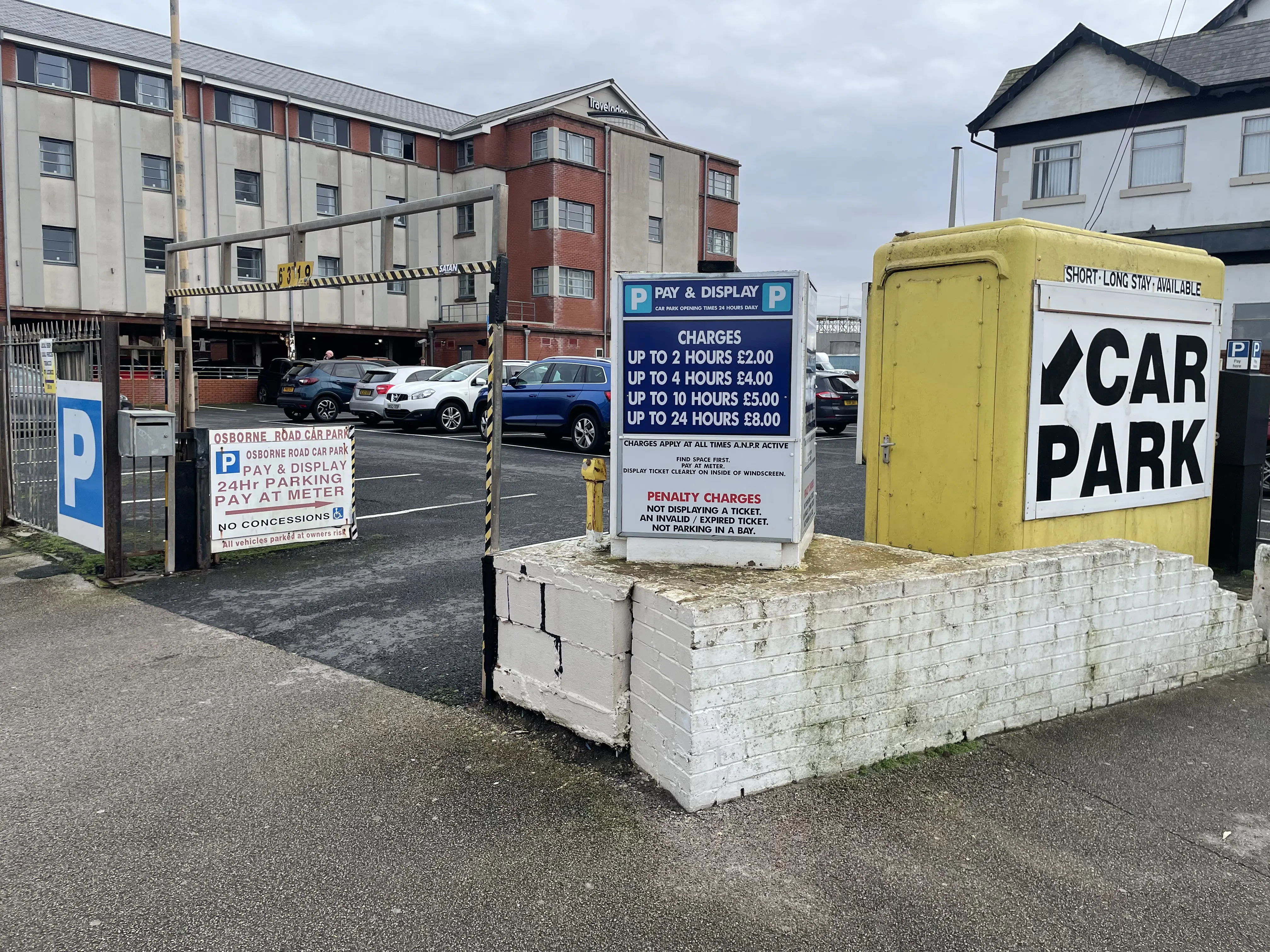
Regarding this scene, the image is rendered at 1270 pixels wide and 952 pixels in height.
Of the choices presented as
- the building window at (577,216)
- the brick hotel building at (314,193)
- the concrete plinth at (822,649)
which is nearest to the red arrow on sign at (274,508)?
the concrete plinth at (822,649)

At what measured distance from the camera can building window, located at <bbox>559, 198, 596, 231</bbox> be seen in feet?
136

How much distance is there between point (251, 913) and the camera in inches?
128

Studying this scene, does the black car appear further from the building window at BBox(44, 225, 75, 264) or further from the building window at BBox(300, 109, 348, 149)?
the building window at BBox(300, 109, 348, 149)

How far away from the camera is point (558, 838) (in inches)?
149

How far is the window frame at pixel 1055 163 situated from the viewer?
84.4 feet

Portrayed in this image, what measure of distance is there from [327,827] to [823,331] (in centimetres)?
6245

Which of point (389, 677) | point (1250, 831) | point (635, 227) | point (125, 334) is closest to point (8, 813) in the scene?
point (389, 677)

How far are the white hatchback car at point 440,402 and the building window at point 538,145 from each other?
70.8ft

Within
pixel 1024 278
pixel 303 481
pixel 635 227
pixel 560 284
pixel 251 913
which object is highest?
pixel 635 227

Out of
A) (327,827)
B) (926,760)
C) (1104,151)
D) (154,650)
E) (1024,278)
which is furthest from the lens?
(1104,151)

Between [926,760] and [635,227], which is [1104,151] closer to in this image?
[635,227]

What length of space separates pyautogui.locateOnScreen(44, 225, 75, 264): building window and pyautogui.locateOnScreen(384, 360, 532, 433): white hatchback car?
1929 cm

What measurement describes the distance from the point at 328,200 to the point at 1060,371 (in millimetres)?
40502

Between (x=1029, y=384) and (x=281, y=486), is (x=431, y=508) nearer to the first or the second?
(x=281, y=486)
